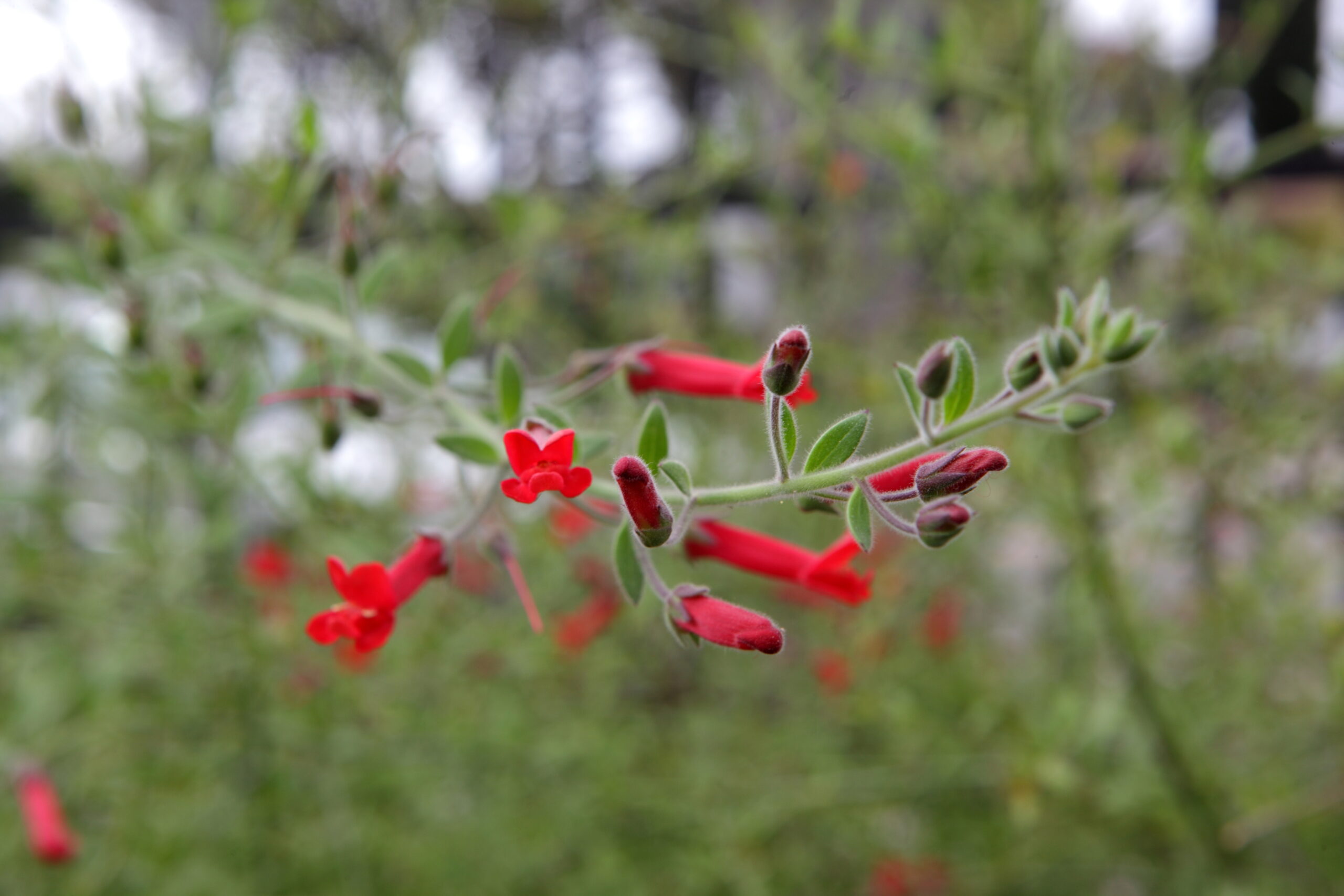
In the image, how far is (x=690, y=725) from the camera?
2.19 m

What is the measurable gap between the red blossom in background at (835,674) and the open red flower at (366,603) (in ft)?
4.55

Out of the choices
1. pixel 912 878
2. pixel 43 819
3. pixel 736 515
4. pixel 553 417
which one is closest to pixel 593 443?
pixel 553 417

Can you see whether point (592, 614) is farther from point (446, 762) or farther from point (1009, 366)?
point (1009, 366)

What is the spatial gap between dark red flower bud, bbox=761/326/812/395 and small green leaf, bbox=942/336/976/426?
0.30ft

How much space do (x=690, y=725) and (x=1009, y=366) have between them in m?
1.73

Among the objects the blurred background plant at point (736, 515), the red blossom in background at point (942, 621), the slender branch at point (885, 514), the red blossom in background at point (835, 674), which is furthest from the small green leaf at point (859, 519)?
the red blossom in background at point (942, 621)

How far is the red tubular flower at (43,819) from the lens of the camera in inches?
53.9

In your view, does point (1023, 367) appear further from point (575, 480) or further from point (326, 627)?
point (326, 627)

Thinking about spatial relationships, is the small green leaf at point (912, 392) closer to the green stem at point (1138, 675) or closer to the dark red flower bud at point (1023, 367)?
the dark red flower bud at point (1023, 367)

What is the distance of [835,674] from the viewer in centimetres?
199

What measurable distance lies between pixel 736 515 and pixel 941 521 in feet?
6.40

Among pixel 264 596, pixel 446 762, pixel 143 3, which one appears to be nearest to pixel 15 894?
pixel 264 596

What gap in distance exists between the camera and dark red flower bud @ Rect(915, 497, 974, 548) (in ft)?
1.71

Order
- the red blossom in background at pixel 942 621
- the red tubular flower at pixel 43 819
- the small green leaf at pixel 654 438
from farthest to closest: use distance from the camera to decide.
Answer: the red blossom in background at pixel 942 621
the red tubular flower at pixel 43 819
the small green leaf at pixel 654 438
